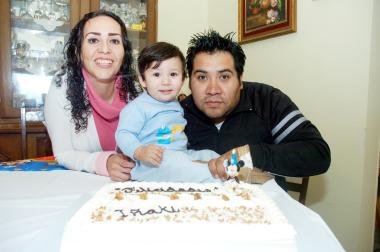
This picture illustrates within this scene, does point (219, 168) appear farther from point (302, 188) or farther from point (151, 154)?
point (302, 188)

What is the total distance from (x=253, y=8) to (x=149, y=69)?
145 cm

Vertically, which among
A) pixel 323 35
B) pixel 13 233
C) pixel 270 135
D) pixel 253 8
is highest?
pixel 253 8

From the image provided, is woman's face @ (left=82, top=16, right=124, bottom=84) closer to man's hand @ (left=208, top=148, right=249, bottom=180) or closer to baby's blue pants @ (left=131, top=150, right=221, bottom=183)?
baby's blue pants @ (left=131, top=150, right=221, bottom=183)

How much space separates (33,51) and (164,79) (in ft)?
5.68

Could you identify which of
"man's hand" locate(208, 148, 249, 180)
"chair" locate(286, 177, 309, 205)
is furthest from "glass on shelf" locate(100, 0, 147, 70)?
"man's hand" locate(208, 148, 249, 180)

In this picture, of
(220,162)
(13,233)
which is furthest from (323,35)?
(13,233)

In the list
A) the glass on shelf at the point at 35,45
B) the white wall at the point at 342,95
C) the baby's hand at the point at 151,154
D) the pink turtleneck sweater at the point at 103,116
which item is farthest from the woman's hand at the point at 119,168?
the glass on shelf at the point at 35,45

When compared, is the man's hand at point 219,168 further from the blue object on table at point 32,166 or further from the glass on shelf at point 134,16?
the glass on shelf at point 134,16

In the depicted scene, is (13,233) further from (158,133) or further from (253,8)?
(253,8)

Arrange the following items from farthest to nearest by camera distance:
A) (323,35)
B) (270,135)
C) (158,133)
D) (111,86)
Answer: (323,35)
(111,86)
(270,135)
(158,133)

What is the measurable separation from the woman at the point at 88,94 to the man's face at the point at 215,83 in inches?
15.9

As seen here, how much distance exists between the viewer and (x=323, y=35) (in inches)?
73.1

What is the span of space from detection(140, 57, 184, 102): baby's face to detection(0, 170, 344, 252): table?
0.41m

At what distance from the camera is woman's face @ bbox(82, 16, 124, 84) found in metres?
1.48
